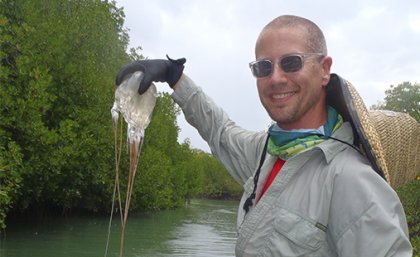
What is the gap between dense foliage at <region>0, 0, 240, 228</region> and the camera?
1386 cm

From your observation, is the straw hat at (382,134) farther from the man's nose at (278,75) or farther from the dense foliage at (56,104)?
the dense foliage at (56,104)

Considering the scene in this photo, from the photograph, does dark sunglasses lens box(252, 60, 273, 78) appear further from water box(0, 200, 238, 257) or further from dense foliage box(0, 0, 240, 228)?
water box(0, 200, 238, 257)

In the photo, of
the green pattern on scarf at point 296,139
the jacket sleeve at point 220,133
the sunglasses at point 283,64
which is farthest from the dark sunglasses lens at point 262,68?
the jacket sleeve at point 220,133

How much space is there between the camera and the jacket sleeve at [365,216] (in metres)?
1.54

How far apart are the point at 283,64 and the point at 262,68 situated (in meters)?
0.10

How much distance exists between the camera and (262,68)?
201 centimetres

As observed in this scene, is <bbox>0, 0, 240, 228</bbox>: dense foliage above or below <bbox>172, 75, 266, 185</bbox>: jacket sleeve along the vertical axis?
above

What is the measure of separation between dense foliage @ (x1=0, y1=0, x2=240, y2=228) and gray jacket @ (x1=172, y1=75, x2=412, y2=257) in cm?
935

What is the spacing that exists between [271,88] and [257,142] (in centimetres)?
48

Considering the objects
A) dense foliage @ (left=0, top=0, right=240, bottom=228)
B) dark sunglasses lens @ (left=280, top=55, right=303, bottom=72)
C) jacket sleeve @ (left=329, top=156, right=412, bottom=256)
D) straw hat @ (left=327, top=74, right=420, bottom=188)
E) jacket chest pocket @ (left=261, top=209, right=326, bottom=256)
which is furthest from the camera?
dense foliage @ (left=0, top=0, right=240, bottom=228)

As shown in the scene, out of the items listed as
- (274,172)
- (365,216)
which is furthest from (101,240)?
(365,216)

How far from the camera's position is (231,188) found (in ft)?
256

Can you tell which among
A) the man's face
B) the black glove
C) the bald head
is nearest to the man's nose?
the man's face

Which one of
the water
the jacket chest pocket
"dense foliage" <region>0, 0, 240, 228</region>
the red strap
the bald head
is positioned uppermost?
"dense foliage" <region>0, 0, 240, 228</region>
